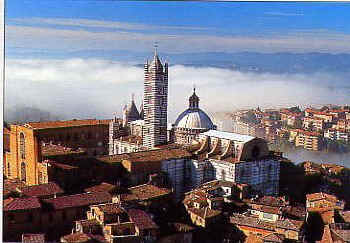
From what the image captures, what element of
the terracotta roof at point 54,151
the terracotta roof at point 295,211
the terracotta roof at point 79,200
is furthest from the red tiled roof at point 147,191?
the terracotta roof at point 295,211

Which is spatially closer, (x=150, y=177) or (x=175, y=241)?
(x=175, y=241)

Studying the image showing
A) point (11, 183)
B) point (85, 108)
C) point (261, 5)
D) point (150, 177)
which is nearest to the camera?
point (261, 5)

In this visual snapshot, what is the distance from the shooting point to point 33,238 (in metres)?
4.94

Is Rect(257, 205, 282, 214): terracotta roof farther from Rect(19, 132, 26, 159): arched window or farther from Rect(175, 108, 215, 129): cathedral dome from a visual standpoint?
Rect(19, 132, 26, 159): arched window

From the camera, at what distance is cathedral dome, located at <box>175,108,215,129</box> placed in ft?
27.0

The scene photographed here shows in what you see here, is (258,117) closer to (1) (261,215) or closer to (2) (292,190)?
(2) (292,190)

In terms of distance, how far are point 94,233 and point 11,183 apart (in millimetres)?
1732

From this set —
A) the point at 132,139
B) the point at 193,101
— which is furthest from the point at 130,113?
the point at 193,101

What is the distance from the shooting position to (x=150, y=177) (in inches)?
265

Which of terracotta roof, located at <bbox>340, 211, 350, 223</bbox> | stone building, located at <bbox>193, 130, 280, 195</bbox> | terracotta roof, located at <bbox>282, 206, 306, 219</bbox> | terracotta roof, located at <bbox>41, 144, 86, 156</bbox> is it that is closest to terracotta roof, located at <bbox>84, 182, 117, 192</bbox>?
terracotta roof, located at <bbox>41, 144, 86, 156</bbox>

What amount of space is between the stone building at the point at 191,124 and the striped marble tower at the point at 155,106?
248 mm

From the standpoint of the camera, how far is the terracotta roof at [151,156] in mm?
6938

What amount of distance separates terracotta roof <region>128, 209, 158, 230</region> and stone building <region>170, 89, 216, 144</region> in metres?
2.94

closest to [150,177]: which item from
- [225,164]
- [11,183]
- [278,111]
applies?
[225,164]
